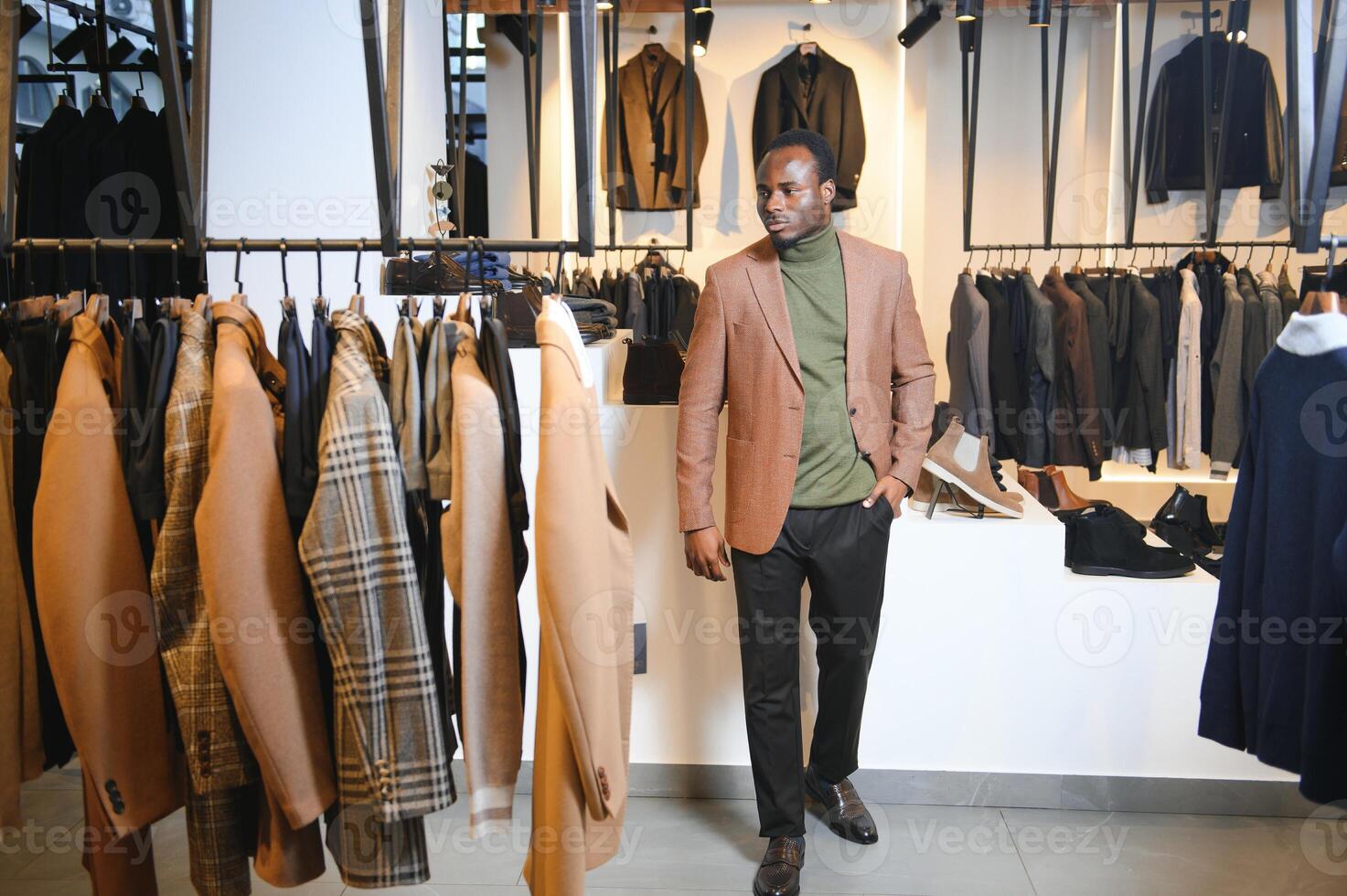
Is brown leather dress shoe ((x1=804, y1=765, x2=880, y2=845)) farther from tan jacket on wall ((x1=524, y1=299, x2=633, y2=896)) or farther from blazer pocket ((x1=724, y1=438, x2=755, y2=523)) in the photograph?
tan jacket on wall ((x1=524, y1=299, x2=633, y2=896))

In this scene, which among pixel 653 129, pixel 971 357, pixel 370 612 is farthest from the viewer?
pixel 653 129

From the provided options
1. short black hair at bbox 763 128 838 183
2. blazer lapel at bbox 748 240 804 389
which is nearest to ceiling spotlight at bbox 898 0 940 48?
short black hair at bbox 763 128 838 183

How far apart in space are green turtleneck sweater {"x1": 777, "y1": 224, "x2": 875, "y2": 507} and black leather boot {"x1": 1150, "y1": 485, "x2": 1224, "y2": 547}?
1.64 metres

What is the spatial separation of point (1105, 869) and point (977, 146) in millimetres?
3760

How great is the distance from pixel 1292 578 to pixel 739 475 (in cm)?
106

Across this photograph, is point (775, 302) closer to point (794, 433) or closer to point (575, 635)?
point (794, 433)

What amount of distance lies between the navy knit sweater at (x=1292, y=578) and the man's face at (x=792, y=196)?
3.02ft

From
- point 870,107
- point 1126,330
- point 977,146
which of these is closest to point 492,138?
point 870,107

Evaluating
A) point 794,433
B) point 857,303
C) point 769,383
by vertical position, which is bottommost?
point 794,433

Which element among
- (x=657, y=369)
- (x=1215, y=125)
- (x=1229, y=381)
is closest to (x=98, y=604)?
(x=657, y=369)

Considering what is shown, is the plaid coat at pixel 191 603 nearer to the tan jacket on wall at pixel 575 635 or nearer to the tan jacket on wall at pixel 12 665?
the tan jacket on wall at pixel 12 665

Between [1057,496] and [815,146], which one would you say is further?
[1057,496]

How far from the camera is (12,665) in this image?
140 centimetres

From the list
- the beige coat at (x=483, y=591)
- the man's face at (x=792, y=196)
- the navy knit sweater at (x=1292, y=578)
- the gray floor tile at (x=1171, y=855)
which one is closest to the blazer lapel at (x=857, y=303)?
the man's face at (x=792, y=196)
